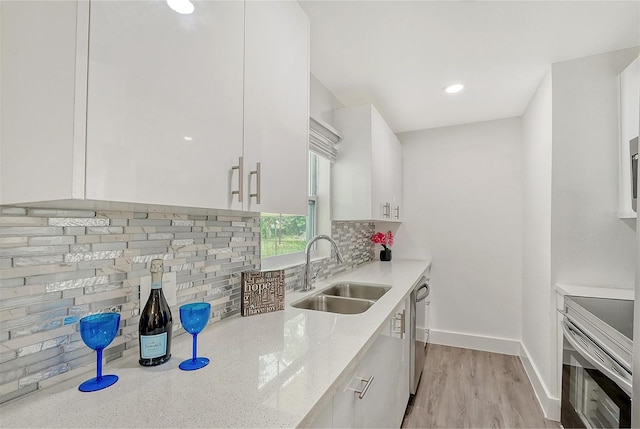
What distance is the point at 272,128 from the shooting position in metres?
1.17

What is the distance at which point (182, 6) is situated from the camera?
79 centimetres

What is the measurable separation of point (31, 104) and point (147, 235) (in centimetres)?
49

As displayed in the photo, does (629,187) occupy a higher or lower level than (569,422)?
higher

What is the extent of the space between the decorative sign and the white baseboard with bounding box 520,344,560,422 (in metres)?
2.08

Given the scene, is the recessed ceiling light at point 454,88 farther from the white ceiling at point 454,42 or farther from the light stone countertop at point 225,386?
the light stone countertop at point 225,386

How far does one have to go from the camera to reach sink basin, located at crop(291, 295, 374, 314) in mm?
1760

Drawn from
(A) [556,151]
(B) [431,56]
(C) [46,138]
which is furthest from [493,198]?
(C) [46,138]

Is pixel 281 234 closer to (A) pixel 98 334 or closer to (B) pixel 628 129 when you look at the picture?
(A) pixel 98 334

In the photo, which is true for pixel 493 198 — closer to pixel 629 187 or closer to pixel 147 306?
pixel 629 187

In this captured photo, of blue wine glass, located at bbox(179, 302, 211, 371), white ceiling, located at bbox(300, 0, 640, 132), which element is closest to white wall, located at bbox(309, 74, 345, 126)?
white ceiling, located at bbox(300, 0, 640, 132)

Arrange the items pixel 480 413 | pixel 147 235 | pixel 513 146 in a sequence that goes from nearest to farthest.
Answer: pixel 147 235, pixel 480 413, pixel 513 146

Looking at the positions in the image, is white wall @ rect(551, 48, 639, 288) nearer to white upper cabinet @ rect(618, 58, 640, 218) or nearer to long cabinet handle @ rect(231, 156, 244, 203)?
white upper cabinet @ rect(618, 58, 640, 218)

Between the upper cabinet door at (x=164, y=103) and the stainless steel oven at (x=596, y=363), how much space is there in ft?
5.39

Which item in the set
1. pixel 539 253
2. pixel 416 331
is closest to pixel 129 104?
pixel 416 331
